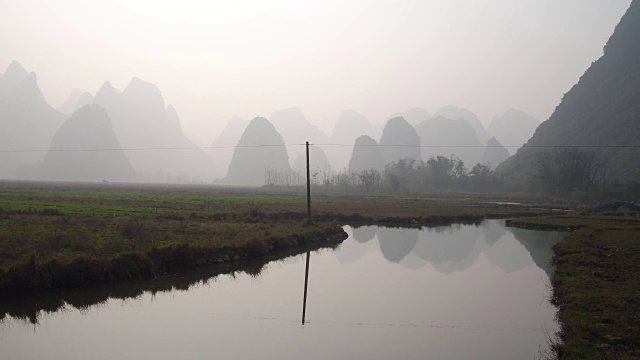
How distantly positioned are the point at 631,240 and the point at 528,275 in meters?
8.90

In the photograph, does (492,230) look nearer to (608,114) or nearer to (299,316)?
(299,316)

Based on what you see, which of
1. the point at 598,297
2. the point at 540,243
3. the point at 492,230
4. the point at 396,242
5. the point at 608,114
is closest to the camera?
the point at 598,297

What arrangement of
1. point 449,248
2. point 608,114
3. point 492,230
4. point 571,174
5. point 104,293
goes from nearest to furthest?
point 104,293 → point 449,248 → point 492,230 → point 571,174 → point 608,114

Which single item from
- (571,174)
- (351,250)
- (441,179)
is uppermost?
(571,174)

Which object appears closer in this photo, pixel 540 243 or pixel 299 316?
pixel 299 316

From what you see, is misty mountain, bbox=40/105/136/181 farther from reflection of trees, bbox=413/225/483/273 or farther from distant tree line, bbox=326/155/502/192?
reflection of trees, bbox=413/225/483/273

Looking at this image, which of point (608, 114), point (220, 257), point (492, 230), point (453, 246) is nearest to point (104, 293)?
point (220, 257)

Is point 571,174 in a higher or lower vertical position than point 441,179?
higher

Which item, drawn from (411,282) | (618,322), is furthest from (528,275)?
(618,322)

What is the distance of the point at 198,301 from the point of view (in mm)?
12406

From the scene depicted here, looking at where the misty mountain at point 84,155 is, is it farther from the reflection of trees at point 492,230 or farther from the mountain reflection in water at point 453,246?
the reflection of trees at point 492,230

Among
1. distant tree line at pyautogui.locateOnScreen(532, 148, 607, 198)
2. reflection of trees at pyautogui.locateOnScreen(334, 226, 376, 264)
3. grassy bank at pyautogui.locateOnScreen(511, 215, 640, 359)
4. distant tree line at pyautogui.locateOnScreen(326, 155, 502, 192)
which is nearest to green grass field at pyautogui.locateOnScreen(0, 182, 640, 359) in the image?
grassy bank at pyautogui.locateOnScreen(511, 215, 640, 359)

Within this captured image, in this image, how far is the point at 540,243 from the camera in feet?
82.3

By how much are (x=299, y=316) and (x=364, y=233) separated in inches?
752
